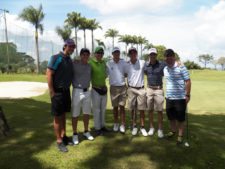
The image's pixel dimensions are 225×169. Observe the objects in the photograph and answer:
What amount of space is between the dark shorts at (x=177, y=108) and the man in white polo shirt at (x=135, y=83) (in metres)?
0.66

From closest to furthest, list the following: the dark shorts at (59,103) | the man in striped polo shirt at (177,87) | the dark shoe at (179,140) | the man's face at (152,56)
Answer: the dark shorts at (59,103)
the man in striped polo shirt at (177,87)
the dark shoe at (179,140)
the man's face at (152,56)

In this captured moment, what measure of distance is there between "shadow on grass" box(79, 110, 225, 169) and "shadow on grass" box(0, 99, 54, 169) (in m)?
1.11

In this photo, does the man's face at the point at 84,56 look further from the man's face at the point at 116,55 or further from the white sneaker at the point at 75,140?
the white sneaker at the point at 75,140

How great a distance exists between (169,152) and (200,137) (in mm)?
1351

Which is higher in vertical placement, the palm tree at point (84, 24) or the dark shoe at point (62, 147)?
the palm tree at point (84, 24)

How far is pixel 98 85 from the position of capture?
7.23 metres

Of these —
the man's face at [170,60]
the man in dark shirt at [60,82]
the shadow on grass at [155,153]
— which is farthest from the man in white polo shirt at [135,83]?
the man in dark shirt at [60,82]

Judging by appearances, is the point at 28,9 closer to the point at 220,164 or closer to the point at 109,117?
the point at 109,117

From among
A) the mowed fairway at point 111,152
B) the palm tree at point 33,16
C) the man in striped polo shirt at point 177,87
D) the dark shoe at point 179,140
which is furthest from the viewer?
the palm tree at point 33,16

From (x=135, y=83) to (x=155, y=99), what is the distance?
591 mm

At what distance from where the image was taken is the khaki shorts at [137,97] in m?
7.36

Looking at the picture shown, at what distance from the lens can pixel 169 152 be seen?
6.60m

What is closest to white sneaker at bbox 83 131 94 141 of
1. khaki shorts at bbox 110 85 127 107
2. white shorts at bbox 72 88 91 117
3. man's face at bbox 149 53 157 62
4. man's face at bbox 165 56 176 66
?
white shorts at bbox 72 88 91 117

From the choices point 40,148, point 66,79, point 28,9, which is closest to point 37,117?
point 40,148
